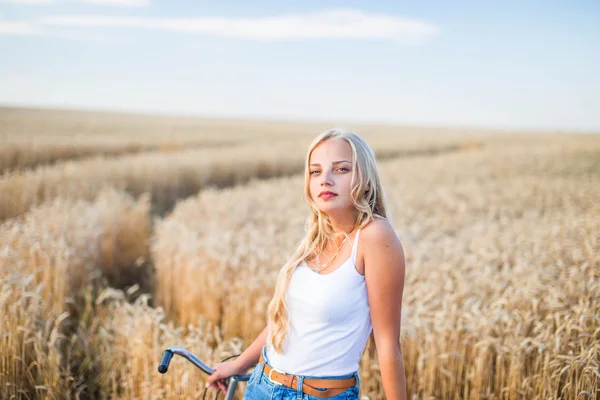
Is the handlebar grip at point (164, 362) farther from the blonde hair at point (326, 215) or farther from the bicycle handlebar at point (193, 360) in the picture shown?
the blonde hair at point (326, 215)

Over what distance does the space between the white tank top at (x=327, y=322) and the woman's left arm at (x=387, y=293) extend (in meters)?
0.06

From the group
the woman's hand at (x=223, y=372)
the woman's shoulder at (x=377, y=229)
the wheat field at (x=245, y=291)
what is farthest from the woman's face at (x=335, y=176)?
the woman's hand at (x=223, y=372)

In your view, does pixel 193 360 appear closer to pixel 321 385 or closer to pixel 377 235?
pixel 321 385

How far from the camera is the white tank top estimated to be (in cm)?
169

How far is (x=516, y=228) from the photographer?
21.2 feet

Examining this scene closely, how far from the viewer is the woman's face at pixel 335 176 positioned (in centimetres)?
178

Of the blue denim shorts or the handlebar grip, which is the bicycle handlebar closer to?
the handlebar grip

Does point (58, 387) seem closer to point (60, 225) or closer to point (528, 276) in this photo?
point (60, 225)

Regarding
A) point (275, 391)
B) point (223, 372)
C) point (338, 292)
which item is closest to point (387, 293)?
point (338, 292)

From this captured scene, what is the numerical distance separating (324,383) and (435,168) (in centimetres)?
1441

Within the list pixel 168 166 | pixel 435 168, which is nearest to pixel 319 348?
pixel 168 166

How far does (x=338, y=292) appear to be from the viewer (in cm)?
169

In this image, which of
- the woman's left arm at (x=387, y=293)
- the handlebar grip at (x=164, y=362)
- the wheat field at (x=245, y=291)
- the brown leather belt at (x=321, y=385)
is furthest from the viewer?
the wheat field at (x=245, y=291)

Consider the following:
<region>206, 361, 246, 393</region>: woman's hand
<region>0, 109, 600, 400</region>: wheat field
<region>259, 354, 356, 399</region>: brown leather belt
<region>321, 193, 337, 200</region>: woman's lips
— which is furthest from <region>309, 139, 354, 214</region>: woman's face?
<region>206, 361, 246, 393</region>: woman's hand
